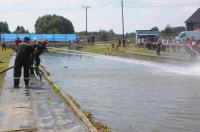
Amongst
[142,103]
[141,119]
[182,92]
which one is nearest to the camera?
[141,119]

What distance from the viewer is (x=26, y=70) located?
18.9m

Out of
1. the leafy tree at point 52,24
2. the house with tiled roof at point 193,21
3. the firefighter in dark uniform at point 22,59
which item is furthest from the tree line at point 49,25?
the firefighter in dark uniform at point 22,59

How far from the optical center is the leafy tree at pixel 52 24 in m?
137

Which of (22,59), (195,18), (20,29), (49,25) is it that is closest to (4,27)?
(20,29)

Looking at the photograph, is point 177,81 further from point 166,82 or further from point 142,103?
point 142,103

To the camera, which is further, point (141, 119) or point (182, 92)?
point (182, 92)

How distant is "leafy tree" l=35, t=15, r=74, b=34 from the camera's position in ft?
448

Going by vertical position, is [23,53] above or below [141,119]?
above

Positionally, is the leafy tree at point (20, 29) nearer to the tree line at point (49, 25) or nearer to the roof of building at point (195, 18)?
the tree line at point (49, 25)

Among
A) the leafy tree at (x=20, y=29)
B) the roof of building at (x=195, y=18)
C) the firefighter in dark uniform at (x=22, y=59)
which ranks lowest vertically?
the firefighter in dark uniform at (x=22, y=59)

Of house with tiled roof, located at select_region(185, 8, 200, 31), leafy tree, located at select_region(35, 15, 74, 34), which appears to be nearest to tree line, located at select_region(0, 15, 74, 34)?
leafy tree, located at select_region(35, 15, 74, 34)

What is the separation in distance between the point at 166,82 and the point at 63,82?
181 inches

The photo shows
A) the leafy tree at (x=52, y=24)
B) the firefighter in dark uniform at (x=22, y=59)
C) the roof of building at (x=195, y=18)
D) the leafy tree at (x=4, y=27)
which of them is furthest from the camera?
the leafy tree at (x=4, y=27)

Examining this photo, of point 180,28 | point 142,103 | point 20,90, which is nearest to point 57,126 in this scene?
point 142,103
